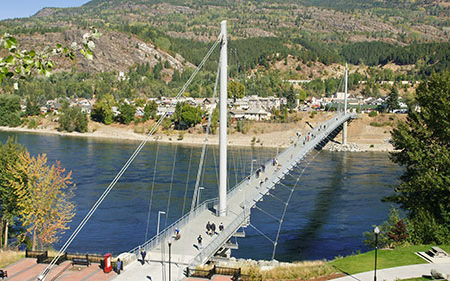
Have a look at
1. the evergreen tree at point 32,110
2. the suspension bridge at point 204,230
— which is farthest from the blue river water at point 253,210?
the evergreen tree at point 32,110

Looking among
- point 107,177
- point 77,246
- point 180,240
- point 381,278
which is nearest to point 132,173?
point 107,177

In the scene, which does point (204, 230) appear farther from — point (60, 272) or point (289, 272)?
point (60, 272)

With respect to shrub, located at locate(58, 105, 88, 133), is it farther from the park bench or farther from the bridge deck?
the park bench

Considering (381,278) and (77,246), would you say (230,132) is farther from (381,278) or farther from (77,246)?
(381,278)

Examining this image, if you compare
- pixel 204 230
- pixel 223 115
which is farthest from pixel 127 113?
pixel 204 230

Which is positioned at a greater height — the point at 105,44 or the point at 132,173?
the point at 105,44

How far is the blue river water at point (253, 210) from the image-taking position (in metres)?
22.5

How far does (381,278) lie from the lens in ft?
45.2

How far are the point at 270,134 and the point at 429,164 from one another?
1726 inches

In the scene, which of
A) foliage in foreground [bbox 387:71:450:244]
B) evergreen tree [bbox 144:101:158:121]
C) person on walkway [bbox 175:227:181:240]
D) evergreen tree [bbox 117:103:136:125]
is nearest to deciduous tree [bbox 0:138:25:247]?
person on walkway [bbox 175:227:181:240]

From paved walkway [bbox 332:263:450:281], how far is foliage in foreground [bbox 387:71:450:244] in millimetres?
3579

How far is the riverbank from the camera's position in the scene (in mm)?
60094

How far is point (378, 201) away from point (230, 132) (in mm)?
35519

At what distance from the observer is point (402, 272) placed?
14.2m
